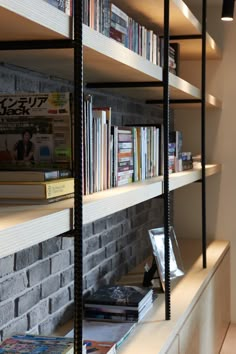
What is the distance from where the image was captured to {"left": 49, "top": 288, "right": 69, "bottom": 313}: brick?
2.32m

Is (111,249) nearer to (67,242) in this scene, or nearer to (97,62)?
(67,242)

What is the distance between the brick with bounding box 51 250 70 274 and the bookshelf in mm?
425

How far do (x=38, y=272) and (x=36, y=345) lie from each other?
442 millimetres

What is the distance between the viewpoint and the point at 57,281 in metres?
2.37

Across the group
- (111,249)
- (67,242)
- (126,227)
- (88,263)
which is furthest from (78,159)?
(126,227)

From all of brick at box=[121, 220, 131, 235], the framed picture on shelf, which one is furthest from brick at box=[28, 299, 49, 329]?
brick at box=[121, 220, 131, 235]

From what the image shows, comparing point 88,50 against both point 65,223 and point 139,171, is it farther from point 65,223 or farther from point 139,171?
point 139,171

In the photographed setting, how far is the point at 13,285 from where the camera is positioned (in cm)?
196

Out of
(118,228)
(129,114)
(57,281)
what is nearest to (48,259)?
(57,281)

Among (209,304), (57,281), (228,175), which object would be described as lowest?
(209,304)

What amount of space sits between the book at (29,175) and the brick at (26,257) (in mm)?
562

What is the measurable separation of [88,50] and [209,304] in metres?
2.14

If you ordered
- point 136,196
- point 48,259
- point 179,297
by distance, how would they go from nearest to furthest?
point 136,196 < point 48,259 < point 179,297

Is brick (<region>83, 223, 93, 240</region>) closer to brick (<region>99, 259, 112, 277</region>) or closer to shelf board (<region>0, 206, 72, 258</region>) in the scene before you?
brick (<region>99, 259, 112, 277</region>)
